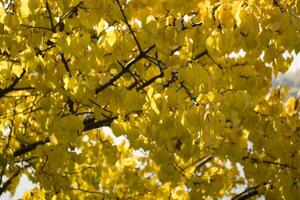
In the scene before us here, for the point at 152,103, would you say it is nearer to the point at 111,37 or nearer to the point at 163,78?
the point at 111,37

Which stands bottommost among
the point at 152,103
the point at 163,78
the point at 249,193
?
the point at 152,103

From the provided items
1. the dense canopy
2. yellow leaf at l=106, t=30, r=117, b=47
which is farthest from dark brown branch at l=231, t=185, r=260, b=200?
yellow leaf at l=106, t=30, r=117, b=47

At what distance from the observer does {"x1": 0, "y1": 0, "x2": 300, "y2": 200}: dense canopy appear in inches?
125

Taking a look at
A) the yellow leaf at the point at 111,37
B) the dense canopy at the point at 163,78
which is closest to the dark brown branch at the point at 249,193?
the dense canopy at the point at 163,78

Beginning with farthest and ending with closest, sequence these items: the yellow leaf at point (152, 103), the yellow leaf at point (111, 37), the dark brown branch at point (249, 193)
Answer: the dark brown branch at point (249, 193), the yellow leaf at point (111, 37), the yellow leaf at point (152, 103)

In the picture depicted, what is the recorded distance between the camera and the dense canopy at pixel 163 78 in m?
3.18

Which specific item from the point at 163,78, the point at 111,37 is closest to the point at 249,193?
the point at 163,78

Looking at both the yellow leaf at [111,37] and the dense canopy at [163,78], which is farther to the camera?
the yellow leaf at [111,37]

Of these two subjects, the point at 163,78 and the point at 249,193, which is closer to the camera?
the point at 163,78

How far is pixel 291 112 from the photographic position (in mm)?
6656

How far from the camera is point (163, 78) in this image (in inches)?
172

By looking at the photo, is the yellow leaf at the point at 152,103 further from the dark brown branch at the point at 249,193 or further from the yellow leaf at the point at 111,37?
the dark brown branch at the point at 249,193

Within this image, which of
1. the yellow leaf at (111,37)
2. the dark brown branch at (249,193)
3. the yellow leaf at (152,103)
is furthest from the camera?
the dark brown branch at (249,193)

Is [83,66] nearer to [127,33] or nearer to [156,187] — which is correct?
[127,33]
